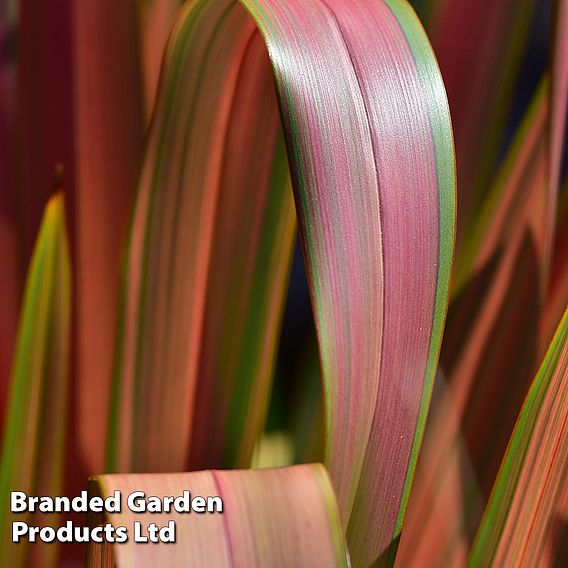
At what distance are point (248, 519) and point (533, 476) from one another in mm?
146

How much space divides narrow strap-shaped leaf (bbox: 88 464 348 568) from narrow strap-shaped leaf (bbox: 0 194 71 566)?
6.2 inches

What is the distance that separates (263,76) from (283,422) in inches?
10.1

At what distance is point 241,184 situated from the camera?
1.57ft

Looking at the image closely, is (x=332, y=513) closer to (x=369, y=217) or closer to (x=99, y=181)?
(x=369, y=217)

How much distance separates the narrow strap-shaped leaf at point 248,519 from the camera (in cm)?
27

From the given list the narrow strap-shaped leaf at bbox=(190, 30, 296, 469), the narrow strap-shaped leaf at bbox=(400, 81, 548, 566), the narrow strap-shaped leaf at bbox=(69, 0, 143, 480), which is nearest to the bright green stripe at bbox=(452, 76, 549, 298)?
the narrow strap-shaped leaf at bbox=(400, 81, 548, 566)

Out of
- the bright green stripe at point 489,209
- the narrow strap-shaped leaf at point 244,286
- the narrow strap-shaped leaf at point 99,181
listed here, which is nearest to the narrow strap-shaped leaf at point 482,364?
the bright green stripe at point 489,209

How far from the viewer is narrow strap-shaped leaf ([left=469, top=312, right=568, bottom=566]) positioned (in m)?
0.33

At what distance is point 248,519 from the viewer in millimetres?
284

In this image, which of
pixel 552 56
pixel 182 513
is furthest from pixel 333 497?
pixel 552 56

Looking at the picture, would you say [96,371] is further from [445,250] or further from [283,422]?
[445,250]

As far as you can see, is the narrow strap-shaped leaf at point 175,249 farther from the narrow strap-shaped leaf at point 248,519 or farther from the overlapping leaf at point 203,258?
the narrow strap-shaped leaf at point 248,519

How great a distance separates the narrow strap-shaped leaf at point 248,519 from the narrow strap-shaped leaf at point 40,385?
16 cm

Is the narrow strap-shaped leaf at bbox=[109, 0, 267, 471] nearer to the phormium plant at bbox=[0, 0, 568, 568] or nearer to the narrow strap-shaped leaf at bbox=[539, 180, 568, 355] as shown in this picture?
the phormium plant at bbox=[0, 0, 568, 568]
